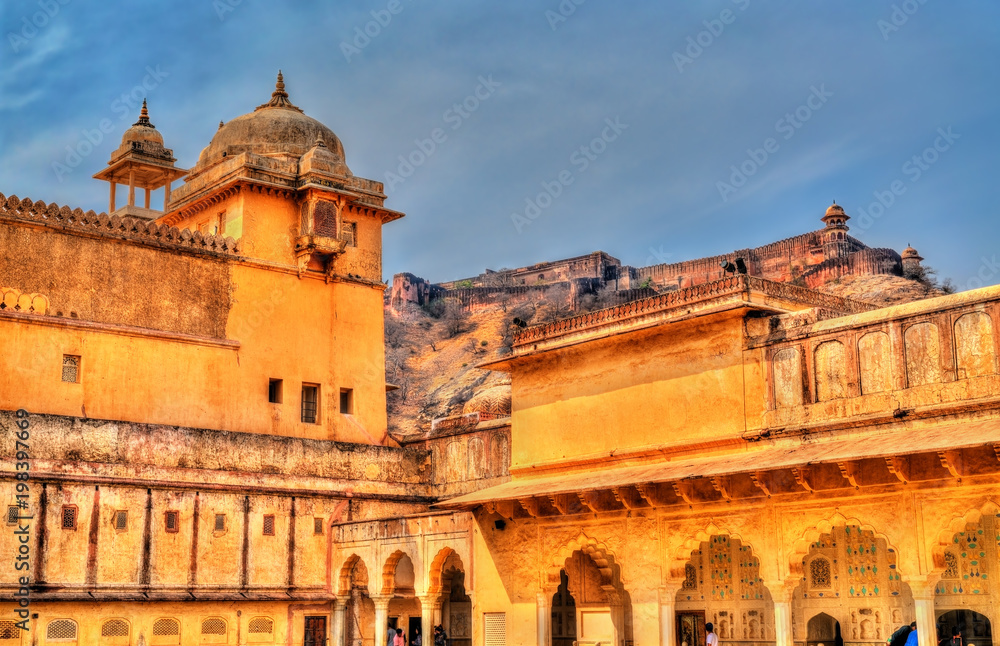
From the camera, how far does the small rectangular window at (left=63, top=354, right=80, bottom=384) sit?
23188 millimetres

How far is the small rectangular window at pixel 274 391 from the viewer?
26.2 meters

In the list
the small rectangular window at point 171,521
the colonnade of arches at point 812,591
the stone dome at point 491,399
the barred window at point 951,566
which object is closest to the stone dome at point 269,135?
the small rectangular window at point 171,521

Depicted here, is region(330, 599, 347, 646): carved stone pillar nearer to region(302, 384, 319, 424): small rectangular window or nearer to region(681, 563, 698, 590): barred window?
region(302, 384, 319, 424): small rectangular window

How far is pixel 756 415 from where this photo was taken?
18.0 metres

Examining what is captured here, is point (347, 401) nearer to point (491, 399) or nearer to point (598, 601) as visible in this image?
point (598, 601)

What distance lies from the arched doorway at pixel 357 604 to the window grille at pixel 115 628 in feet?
14.5

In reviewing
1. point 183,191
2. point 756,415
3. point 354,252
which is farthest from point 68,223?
point 756,415

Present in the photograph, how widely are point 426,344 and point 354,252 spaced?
41647 millimetres

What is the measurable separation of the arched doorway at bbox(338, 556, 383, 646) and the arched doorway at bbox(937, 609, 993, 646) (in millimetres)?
11495

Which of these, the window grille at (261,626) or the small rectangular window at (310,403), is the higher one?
the small rectangular window at (310,403)

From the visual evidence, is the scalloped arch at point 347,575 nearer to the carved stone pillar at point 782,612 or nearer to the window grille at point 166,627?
the window grille at point 166,627

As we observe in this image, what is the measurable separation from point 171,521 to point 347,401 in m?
6.18

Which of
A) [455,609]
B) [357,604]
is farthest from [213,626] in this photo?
[455,609]

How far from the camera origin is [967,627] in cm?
1672
